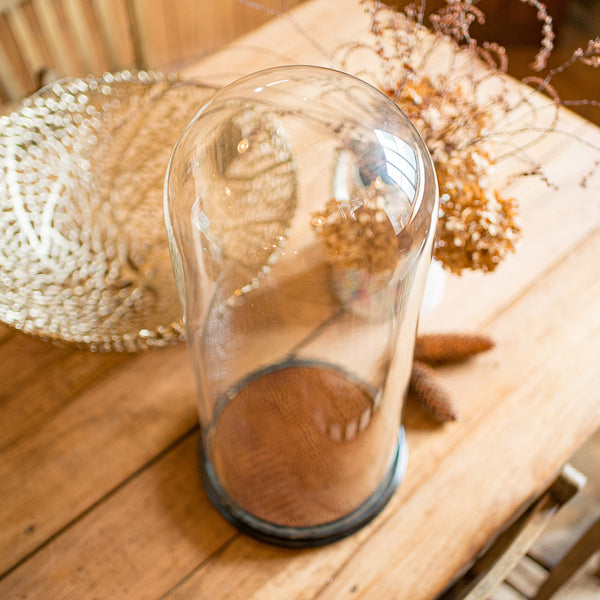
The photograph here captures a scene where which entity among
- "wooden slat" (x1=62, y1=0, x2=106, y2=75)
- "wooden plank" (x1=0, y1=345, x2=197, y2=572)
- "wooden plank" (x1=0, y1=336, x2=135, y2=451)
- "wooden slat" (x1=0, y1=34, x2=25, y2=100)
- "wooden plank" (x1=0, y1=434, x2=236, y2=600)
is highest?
"wooden slat" (x1=62, y1=0, x2=106, y2=75)

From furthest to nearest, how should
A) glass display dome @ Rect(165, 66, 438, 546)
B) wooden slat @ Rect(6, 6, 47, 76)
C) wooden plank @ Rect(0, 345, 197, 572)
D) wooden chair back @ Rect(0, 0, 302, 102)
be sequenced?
wooden chair back @ Rect(0, 0, 302, 102) → wooden slat @ Rect(6, 6, 47, 76) → wooden plank @ Rect(0, 345, 197, 572) → glass display dome @ Rect(165, 66, 438, 546)

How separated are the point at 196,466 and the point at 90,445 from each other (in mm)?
104

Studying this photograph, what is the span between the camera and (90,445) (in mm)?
638

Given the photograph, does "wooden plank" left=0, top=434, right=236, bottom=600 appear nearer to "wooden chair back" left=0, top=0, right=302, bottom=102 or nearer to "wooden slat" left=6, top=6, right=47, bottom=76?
"wooden slat" left=6, top=6, right=47, bottom=76

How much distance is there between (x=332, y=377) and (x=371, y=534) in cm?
14

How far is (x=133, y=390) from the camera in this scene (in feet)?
2.21

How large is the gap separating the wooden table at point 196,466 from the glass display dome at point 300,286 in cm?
3

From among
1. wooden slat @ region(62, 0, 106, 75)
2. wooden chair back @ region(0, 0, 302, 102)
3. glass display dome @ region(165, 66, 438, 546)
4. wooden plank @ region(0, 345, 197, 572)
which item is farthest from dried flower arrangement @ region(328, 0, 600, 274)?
wooden chair back @ region(0, 0, 302, 102)

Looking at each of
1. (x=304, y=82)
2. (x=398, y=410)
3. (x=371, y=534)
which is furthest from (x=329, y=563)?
(x=304, y=82)

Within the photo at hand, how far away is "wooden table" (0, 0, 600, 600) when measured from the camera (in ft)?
1.86

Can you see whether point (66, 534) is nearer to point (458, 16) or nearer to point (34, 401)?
point (34, 401)

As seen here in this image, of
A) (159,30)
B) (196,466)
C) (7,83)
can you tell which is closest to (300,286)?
(196,466)

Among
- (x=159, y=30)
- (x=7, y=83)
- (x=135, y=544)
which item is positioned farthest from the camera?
(x=159, y=30)

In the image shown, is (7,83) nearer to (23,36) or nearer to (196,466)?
(23,36)
